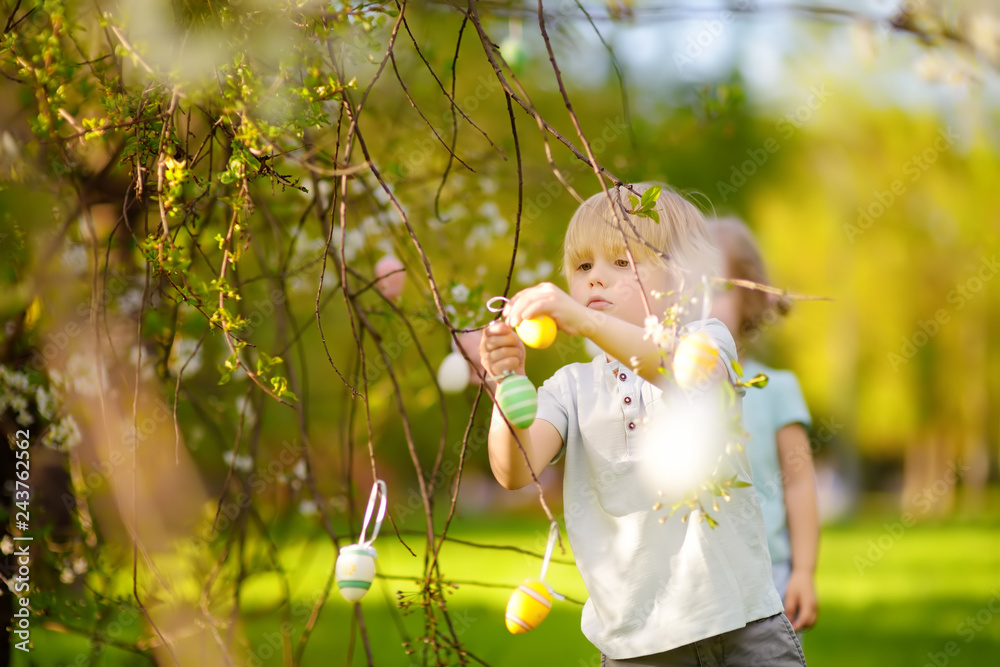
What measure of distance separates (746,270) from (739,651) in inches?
48.3

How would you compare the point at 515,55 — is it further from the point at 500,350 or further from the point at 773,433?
the point at 500,350

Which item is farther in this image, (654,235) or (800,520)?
(800,520)

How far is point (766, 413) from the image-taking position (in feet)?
7.34

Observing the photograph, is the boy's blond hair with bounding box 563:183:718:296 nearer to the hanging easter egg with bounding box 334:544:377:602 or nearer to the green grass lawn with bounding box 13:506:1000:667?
the hanging easter egg with bounding box 334:544:377:602

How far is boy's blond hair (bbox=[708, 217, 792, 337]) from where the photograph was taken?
2.39m

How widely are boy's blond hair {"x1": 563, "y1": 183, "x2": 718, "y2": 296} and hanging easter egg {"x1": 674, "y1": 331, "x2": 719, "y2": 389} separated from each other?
0.47 m

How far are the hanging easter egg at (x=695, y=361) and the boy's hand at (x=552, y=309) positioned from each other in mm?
216

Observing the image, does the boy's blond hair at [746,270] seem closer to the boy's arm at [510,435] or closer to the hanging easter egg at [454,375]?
the hanging easter egg at [454,375]

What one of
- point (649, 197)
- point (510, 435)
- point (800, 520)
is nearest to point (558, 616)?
point (800, 520)

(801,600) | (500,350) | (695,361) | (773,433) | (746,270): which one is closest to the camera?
(695,361)

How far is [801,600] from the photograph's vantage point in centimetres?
212

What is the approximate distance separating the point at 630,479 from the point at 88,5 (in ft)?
4.51

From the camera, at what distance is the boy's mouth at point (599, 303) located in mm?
1461

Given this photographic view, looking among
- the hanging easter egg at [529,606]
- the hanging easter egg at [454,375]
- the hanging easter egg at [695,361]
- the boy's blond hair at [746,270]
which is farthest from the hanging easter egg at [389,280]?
the hanging easter egg at [695,361]
